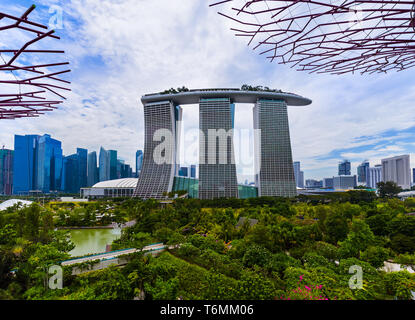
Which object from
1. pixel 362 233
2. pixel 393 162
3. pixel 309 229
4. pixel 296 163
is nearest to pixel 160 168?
pixel 309 229

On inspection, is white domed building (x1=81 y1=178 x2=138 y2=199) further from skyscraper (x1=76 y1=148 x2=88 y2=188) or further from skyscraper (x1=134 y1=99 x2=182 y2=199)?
skyscraper (x1=76 y1=148 x2=88 y2=188)

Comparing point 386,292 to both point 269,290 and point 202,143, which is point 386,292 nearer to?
point 269,290

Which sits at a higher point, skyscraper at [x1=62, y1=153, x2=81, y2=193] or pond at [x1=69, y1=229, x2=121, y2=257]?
skyscraper at [x1=62, y1=153, x2=81, y2=193]

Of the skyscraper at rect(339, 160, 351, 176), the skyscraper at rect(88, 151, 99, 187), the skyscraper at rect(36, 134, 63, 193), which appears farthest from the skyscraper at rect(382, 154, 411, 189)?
the skyscraper at rect(36, 134, 63, 193)
